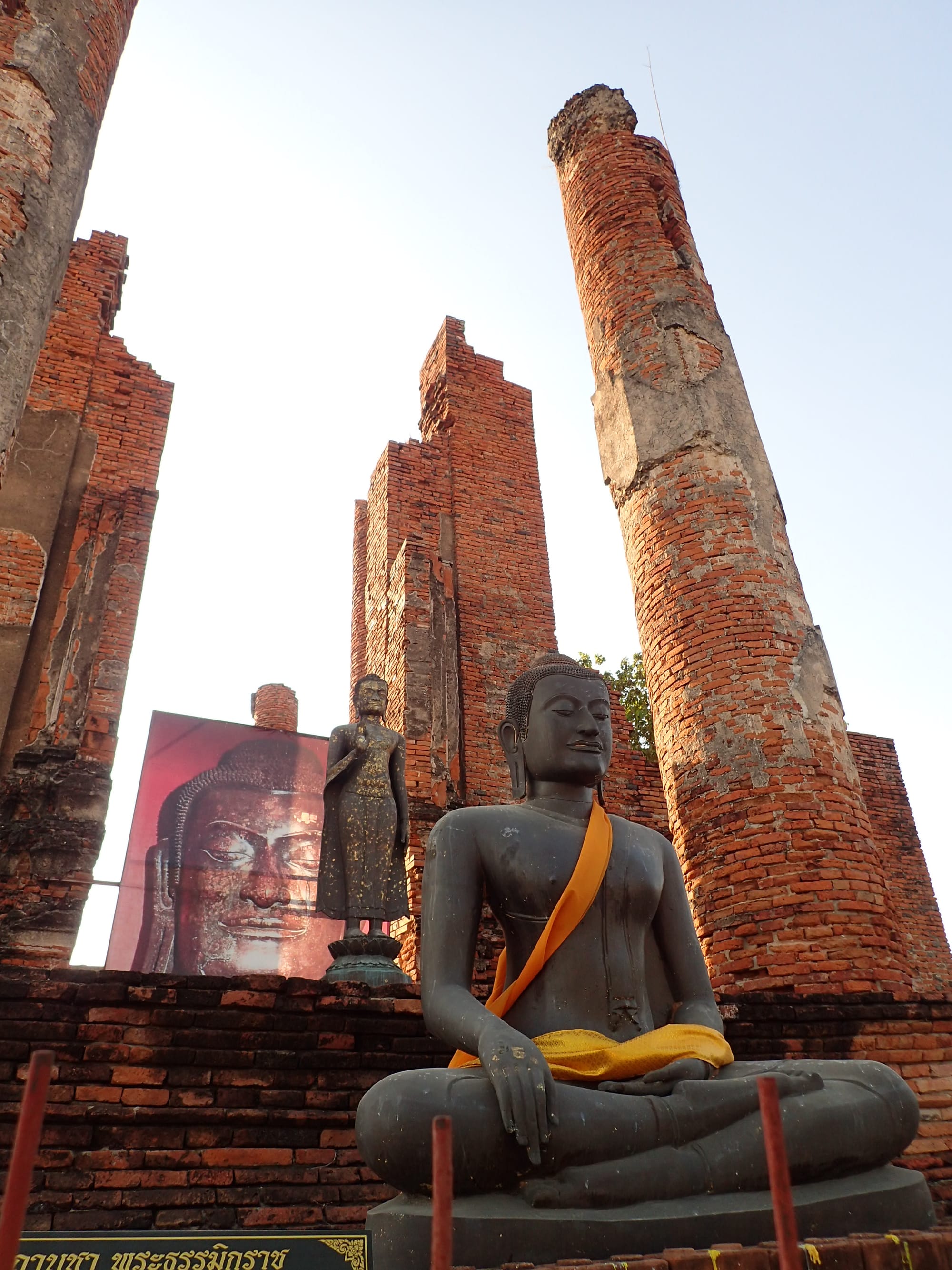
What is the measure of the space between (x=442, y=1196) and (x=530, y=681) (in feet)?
8.20

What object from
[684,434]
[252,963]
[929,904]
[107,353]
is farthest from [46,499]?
[929,904]

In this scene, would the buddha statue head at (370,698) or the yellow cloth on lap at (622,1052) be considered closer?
the yellow cloth on lap at (622,1052)

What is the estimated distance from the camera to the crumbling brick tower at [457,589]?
32.9 ft

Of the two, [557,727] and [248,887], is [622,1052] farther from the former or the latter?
[248,887]

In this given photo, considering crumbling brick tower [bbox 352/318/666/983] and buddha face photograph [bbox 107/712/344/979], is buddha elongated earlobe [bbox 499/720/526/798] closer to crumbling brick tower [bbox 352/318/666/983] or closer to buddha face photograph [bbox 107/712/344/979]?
crumbling brick tower [bbox 352/318/666/983]

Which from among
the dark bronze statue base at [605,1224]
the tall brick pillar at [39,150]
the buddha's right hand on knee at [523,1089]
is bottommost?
the dark bronze statue base at [605,1224]

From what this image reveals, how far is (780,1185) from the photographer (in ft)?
3.63

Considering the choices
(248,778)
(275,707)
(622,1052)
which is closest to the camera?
(622,1052)

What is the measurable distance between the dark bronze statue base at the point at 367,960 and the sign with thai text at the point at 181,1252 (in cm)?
311

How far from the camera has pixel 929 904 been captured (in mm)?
11633

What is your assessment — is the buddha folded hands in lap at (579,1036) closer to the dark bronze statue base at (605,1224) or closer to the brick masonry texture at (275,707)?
the dark bronze statue base at (605,1224)

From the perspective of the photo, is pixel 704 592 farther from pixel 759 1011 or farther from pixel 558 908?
pixel 558 908

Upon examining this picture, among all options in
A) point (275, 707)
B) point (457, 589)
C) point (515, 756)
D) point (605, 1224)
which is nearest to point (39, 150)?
point (515, 756)

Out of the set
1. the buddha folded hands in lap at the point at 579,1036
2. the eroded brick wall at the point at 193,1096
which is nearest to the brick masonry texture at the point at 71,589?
the eroded brick wall at the point at 193,1096
